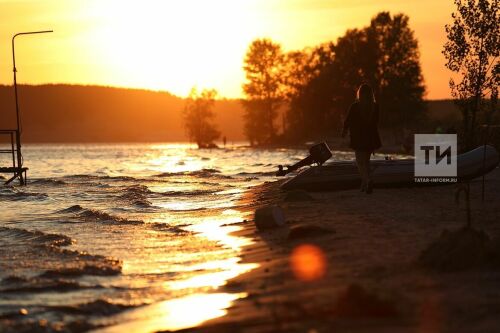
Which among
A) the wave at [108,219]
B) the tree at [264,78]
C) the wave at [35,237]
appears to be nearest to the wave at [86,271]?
the wave at [35,237]

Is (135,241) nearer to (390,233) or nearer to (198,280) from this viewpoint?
(198,280)

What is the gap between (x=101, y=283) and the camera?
9.07 meters

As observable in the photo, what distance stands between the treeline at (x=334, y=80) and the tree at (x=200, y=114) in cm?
2282

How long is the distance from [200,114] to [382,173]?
11347 centimetres

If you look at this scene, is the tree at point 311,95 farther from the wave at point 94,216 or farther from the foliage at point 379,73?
the wave at point 94,216

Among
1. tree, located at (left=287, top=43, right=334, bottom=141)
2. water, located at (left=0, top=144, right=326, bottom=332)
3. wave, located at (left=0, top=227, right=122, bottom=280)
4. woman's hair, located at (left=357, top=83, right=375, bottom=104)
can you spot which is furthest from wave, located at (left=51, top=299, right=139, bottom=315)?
tree, located at (left=287, top=43, right=334, bottom=141)

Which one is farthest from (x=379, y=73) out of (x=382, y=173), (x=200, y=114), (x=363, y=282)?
(x=363, y=282)

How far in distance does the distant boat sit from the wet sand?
5.69 meters

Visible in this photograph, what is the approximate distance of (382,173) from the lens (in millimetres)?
18828

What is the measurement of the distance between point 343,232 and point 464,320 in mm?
4996

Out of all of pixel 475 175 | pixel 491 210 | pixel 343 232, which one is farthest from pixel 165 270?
pixel 475 175

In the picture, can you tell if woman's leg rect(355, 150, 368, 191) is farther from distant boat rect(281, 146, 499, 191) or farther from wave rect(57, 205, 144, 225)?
wave rect(57, 205, 144, 225)

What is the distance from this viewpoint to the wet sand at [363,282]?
20.0 ft

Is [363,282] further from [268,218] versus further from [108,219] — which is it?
[108,219]
